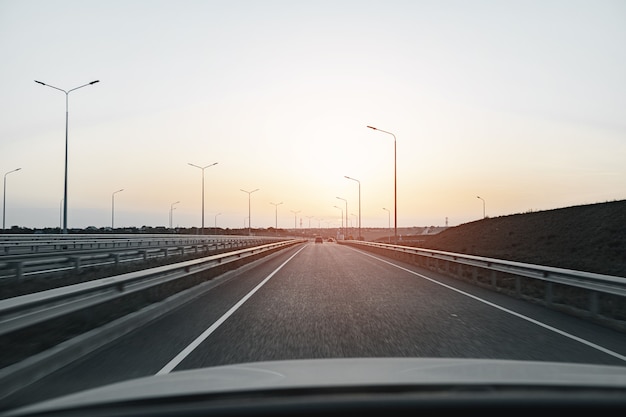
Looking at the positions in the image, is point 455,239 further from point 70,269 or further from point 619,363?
point 619,363

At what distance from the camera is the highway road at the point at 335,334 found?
22.8ft

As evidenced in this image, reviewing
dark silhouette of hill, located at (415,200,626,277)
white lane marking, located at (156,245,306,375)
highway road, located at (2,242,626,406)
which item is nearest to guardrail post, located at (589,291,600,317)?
highway road, located at (2,242,626,406)

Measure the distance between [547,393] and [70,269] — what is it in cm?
1933

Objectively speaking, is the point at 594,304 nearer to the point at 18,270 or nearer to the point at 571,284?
the point at 571,284

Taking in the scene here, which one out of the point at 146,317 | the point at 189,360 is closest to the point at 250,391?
the point at 189,360

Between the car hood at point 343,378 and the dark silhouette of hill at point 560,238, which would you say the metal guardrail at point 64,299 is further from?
the dark silhouette of hill at point 560,238

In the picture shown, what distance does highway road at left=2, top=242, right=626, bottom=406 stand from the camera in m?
6.94

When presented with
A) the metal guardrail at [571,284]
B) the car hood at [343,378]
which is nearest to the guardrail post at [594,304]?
the metal guardrail at [571,284]

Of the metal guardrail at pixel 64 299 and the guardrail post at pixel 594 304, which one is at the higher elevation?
the metal guardrail at pixel 64 299

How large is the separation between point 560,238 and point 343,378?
3539 cm

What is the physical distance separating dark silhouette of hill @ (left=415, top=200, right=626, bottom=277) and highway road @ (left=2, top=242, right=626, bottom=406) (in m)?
10.7

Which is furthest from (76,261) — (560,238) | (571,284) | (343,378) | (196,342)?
(560,238)

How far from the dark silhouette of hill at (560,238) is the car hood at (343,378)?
58.3 ft

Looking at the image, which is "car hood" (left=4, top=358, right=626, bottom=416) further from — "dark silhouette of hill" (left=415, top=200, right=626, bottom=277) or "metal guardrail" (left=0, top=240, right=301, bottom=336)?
"dark silhouette of hill" (left=415, top=200, right=626, bottom=277)
